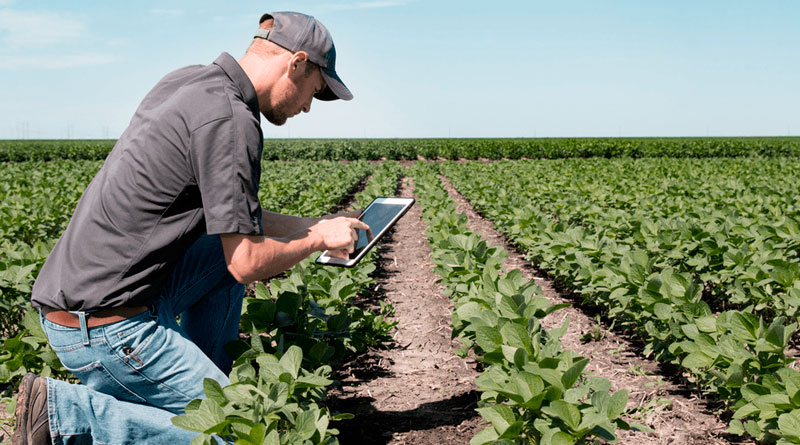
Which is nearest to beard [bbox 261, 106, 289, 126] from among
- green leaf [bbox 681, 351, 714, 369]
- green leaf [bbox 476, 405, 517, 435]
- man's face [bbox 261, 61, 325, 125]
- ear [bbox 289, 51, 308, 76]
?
man's face [bbox 261, 61, 325, 125]

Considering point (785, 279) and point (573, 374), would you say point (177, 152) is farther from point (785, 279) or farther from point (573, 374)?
point (785, 279)

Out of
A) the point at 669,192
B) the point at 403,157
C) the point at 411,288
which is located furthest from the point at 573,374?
the point at 403,157

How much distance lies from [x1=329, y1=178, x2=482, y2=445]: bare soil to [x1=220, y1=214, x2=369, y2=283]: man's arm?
1058 mm

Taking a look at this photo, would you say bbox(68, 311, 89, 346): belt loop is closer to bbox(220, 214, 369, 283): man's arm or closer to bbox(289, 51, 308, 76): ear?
bbox(220, 214, 369, 283): man's arm

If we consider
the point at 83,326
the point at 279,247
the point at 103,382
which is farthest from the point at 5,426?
the point at 279,247

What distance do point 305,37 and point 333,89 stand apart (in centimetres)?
25

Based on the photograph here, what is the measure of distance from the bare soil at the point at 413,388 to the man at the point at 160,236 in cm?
109

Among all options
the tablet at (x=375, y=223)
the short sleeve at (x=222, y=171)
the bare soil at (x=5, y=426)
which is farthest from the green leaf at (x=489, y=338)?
the bare soil at (x=5, y=426)

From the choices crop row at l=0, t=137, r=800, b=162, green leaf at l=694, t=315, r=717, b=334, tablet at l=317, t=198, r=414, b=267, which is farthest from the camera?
crop row at l=0, t=137, r=800, b=162

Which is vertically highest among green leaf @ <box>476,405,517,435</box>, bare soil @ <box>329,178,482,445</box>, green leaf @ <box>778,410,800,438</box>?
green leaf @ <box>476,405,517,435</box>

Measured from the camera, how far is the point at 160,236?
6.35ft

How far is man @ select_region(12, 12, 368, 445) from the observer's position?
1.84 metres

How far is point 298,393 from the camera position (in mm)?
2213

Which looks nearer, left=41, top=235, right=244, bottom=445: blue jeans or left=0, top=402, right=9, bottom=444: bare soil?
left=41, top=235, right=244, bottom=445: blue jeans
